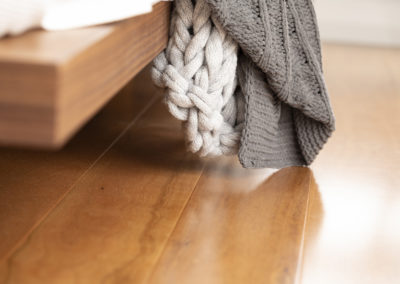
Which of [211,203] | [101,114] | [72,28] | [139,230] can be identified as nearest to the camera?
[72,28]

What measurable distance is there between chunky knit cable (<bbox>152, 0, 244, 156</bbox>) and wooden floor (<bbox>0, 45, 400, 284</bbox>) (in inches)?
4.5

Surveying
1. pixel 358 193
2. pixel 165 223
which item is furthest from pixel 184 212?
pixel 358 193

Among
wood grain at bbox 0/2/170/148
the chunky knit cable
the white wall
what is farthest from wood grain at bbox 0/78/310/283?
the white wall

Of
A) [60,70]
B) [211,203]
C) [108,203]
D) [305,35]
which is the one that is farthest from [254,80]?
[60,70]

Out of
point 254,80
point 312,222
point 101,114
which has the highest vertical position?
point 254,80

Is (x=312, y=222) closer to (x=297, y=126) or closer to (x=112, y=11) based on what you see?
(x=297, y=126)

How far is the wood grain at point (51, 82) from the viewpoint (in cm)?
64

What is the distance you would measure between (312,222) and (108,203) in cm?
32

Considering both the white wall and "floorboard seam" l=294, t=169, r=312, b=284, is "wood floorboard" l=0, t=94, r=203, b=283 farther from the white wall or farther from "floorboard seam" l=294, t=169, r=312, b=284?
the white wall

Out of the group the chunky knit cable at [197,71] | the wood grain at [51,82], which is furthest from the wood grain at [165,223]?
the wood grain at [51,82]

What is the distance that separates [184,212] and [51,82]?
49cm

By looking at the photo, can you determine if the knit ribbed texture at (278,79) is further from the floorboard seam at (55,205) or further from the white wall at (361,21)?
the white wall at (361,21)

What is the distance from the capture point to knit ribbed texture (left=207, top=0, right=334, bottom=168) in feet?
3.73

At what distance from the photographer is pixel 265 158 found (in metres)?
1.25
